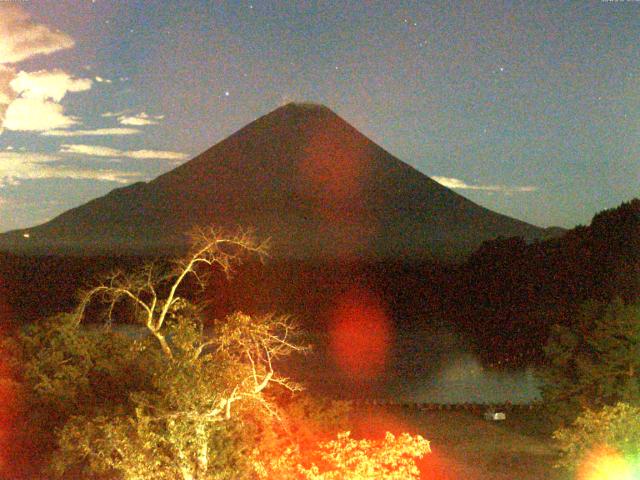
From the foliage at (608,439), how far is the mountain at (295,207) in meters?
61.7

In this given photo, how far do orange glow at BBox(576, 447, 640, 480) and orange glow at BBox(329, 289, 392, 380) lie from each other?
8306 millimetres

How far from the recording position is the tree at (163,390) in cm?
600

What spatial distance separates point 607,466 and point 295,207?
7065 cm

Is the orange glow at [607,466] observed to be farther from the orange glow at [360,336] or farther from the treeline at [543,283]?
the treeline at [543,283]

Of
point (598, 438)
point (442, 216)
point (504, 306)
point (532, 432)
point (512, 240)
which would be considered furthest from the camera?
point (442, 216)

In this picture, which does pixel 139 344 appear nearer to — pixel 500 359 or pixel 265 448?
pixel 265 448

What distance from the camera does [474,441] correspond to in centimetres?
913

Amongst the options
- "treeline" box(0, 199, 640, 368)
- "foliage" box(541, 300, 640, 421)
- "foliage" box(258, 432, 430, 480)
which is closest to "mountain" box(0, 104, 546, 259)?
"treeline" box(0, 199, 640, 368)

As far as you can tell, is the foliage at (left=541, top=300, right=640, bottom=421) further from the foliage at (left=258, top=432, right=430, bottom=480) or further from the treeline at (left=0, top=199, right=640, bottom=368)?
the treeline at (left=0, top=199, right=640, bottom=368)

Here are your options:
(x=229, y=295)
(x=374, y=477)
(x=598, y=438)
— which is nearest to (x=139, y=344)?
(x=374, y=477)

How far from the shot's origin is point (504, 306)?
94.4ft

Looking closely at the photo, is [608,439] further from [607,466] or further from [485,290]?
[485,290]

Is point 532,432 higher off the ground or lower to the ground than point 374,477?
lower

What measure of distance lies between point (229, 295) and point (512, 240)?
12.3m
